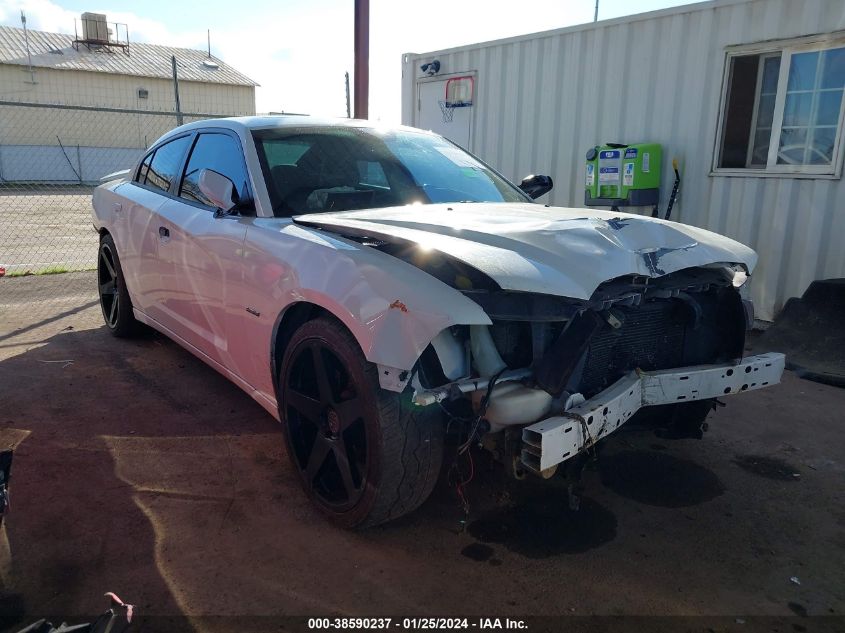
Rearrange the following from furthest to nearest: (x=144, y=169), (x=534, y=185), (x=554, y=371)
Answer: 1. (x=144, y=169)
2. (x=534, y=185)
3. (x=554, y=371)

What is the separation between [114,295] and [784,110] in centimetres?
622

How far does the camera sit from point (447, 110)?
8.87 metres

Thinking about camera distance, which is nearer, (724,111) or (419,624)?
(419,624)

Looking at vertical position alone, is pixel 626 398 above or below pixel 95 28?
below

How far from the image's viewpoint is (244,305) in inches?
128

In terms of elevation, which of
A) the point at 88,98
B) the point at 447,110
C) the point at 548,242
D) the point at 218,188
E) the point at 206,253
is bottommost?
the point at 206,253

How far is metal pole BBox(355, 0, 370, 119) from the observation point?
23.6 feet

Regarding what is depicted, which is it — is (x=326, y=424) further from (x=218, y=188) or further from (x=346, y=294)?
(x=218, y=188)

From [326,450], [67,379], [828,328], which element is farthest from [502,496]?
[828,328]

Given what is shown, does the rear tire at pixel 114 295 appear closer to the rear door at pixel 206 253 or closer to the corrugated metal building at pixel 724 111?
the rear door at pixel 206 253

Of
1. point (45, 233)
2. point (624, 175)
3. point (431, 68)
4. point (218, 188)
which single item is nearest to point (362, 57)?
point (431, 68)

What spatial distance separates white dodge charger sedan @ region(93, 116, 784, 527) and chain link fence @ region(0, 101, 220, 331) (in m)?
2.39

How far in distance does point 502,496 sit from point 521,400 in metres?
0.87

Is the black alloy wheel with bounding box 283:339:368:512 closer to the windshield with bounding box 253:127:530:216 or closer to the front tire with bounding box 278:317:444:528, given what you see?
the front tire with bounding box 278:317:444:528
